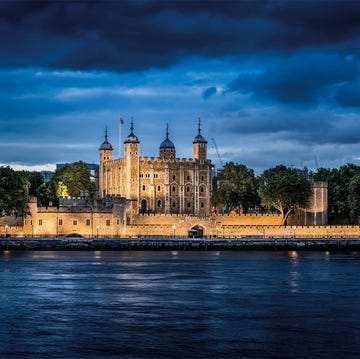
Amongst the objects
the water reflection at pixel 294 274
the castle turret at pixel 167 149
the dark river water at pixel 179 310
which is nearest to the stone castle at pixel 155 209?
the castle turret at pixel 167 149

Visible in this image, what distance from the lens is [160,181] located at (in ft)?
423

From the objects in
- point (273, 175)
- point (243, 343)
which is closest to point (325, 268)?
point (243, 343)

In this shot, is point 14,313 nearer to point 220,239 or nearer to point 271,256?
point 271,256

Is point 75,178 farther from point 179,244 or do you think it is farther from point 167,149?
point 179,244

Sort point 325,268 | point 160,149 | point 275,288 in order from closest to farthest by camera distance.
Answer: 1. point 275,288
2. point 325,268
3. point 160,149

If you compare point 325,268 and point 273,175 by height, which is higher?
point 273,175

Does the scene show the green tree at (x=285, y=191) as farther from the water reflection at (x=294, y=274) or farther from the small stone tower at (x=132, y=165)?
the water reflection at (x=294, y=274)

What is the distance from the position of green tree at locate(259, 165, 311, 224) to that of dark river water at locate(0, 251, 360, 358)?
38.0 meters

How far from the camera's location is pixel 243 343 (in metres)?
35.9

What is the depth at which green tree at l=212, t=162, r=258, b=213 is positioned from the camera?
4924 inches

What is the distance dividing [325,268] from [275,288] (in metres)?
17.0

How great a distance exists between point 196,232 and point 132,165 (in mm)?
14942

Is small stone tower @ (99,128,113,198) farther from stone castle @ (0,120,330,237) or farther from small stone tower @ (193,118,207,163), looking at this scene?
small stone tower @ (193,118,207,163)

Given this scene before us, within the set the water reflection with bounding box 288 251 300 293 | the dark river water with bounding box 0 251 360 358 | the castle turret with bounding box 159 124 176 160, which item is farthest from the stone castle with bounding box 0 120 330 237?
the dark river water with bounding box 0 251 360 358
